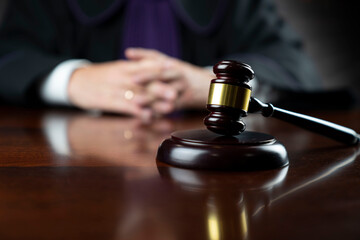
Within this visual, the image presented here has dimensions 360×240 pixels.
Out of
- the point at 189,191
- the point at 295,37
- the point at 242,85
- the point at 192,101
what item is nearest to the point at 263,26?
the point at 295,37

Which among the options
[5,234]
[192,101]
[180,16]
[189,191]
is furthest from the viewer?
[180,16]

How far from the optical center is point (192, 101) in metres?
1.37

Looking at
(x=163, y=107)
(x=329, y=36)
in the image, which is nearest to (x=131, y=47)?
(x=163, y=107)

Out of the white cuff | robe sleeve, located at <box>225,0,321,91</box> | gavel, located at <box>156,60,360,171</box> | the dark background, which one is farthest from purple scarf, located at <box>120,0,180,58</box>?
gavel, located at <box>156,60,360,171</box>

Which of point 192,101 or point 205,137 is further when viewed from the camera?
point 192,101

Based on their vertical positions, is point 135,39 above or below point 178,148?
above

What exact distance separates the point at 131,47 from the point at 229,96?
1.51 m

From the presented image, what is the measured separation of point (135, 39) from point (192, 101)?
0.66 metres

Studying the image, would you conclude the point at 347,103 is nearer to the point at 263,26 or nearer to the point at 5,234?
the point at 263,26

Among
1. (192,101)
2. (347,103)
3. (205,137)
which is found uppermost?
(347,103)

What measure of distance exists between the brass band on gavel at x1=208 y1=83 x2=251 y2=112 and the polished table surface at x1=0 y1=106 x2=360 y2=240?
9cm

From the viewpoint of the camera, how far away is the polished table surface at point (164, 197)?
0.25 meters

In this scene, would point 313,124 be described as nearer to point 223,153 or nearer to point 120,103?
point 223,153

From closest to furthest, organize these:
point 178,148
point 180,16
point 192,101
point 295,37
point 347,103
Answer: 1. point 178,148
2. point 192,101
3. point 347,103
4. point 180,16
5. point 295,37
